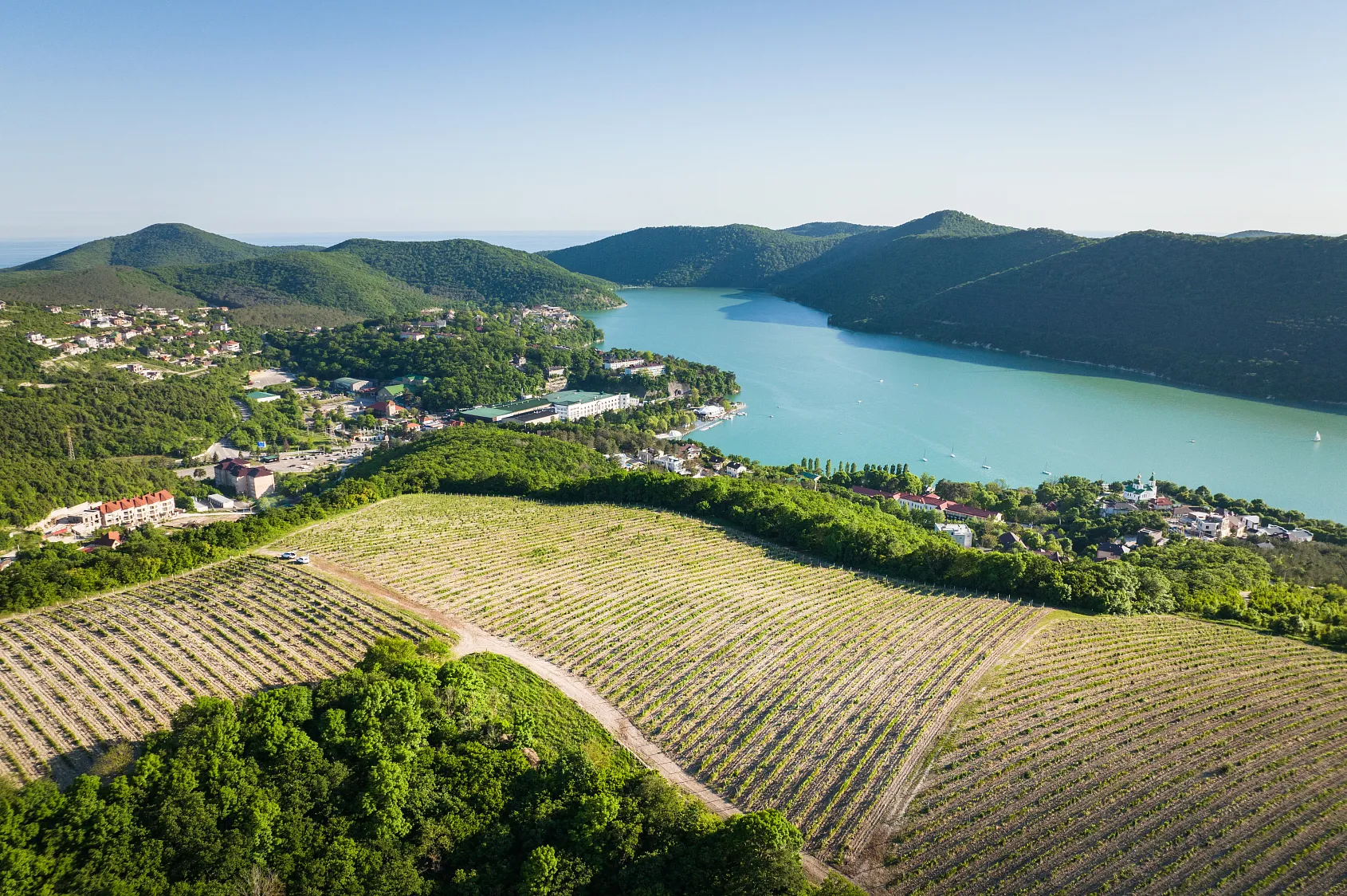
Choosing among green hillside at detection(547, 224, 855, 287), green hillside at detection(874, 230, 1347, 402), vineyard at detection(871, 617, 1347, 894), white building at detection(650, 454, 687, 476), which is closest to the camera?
vineyard at detection(871, 617, 1347, 894)

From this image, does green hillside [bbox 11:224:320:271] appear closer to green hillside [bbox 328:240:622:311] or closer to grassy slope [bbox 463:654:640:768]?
green hillside [bbox 328:240:622:311]

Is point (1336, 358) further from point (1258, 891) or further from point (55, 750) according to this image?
point (55, 750)

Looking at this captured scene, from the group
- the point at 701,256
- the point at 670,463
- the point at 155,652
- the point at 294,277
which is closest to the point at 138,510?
the point at 155,652

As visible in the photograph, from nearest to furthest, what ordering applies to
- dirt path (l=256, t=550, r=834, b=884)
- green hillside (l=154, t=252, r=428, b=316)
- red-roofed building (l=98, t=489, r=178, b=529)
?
1. dirt path (l=256, t=550, r=834, b=884)
2. red-roofed building (l=98, t=489, r=178, b=529)
3. green hillside (l=154, t=252, r=428, b=316)

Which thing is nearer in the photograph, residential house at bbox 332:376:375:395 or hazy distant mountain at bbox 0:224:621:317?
residential house at bbox 332:376:375:395

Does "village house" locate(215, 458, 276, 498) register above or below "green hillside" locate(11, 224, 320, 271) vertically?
below

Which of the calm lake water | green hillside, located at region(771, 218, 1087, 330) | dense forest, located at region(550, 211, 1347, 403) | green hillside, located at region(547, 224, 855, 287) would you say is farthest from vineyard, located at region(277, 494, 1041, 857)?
green hillside, located at region(547, 224, 855, 287)

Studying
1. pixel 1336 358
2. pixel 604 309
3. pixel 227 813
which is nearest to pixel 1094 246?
pixel 1336 358
